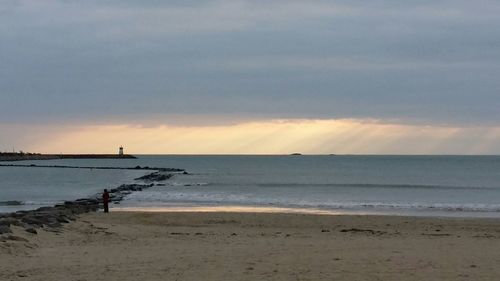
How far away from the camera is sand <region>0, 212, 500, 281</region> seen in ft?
33.9

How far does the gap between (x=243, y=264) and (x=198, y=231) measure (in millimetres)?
7383

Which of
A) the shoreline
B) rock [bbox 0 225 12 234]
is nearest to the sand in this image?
rock [bbox 0 225 12 234]

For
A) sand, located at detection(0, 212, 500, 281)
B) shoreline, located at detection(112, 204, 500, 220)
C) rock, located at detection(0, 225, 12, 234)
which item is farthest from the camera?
shoreline, located at detection(112, 204, 500, 220)

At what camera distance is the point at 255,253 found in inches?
506

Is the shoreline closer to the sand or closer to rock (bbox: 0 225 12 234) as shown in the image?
the sand

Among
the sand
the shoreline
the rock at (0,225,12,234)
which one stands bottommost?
the shoreline

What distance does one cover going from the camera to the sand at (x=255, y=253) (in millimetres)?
10344

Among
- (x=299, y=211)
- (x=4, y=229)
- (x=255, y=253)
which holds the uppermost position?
(x=4, y=229)

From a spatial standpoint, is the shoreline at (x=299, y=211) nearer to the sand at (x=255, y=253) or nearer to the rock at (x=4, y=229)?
the sand at (x=255, y=253)

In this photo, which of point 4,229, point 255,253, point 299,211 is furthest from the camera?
point 299,211

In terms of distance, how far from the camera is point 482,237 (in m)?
17.2

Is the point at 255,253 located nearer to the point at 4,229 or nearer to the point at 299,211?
the point at 4,229

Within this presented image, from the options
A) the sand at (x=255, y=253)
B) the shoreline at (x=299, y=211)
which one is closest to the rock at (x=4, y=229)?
the sand at (x=255, y=253)

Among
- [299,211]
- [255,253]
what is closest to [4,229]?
[255,253]
